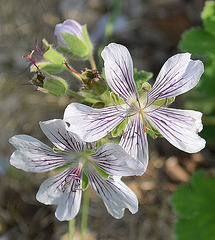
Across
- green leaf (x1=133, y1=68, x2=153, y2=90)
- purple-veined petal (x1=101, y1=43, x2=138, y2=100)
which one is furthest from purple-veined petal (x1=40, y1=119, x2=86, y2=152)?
green leaf (x1=133, y1=68, x2=153, y2=90)

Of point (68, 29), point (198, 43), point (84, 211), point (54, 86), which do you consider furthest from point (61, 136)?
point (198, 43)

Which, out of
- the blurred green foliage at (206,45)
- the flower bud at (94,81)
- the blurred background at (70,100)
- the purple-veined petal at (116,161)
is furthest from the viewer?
the blurred background at (70,100)

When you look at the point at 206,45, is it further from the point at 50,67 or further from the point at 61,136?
the point at 61,136

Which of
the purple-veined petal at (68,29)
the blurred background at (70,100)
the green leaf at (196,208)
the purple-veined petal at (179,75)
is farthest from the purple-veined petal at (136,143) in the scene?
the blurred background at (70,100)

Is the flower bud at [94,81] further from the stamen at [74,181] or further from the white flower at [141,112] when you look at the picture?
the stamen at [74,181]

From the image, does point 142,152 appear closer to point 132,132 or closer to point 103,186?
point 132,132

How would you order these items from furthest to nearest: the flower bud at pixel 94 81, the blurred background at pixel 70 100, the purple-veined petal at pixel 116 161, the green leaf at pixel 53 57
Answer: the blurred background at pixel 70 100
the green leaf at pixel 53 57
the flower bud at pixel 94 81
the purple-veined petal at pixel 116 161

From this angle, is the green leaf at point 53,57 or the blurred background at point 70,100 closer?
the green leaf at point 53,57
